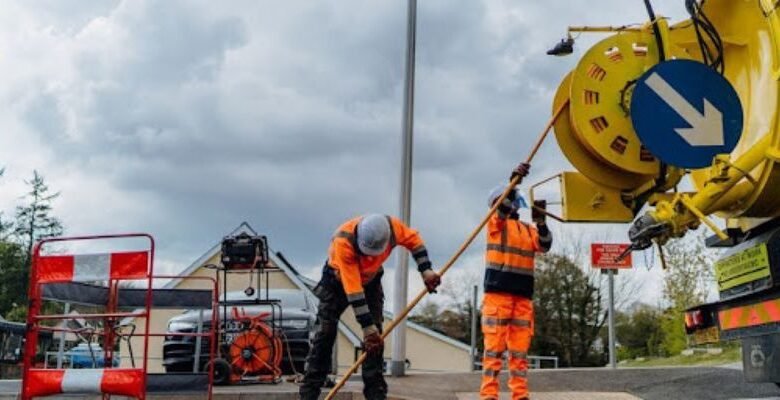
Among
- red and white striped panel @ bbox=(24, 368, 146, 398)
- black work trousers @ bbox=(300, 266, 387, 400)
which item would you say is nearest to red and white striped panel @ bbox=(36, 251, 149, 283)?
red and white striped panel @ bbox=(24, 368, 146, 398)

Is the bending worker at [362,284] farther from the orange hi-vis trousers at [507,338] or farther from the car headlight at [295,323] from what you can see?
the car headlight at [295,323]

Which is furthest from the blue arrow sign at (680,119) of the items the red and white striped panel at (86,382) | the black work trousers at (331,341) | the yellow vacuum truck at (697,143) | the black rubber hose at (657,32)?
the red and white striped panel at (86,382)

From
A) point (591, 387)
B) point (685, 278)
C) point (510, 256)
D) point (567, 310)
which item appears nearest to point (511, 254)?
point (510, 256)

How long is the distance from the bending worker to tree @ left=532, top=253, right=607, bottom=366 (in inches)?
1094

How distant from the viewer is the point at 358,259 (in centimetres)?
626

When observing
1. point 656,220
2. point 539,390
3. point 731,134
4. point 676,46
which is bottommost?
point 539,390

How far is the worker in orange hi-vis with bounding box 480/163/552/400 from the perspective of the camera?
6.40 meters

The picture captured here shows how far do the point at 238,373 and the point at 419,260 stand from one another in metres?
3.97

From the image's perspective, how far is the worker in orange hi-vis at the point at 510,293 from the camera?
6402 millimetres

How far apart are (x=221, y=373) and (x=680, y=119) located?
6145mm

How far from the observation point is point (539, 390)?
8.32m

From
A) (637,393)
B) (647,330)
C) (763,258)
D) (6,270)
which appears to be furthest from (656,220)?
(6,270)

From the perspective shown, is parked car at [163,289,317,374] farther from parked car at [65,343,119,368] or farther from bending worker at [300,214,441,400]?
bending worker at [300,214,441,400]

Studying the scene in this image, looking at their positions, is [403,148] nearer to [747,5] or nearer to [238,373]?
[238,373]
